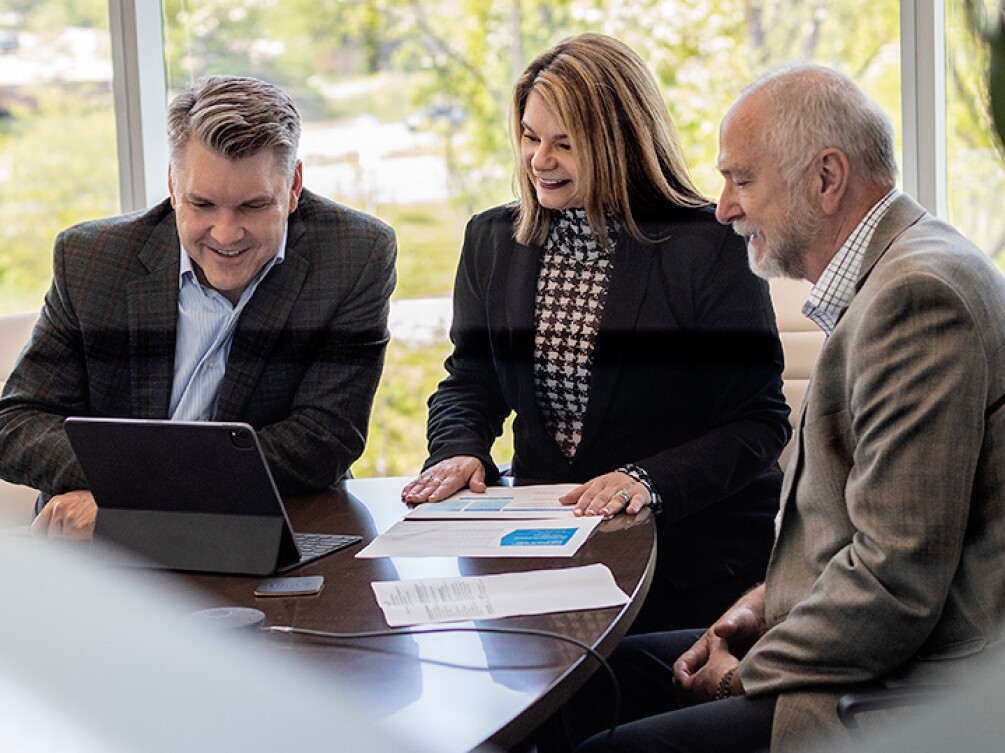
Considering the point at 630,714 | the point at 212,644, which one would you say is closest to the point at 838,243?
the point at 630,714

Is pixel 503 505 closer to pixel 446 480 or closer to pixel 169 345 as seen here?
pixel 446 480

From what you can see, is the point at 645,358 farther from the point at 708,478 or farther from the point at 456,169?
the point at 456,169

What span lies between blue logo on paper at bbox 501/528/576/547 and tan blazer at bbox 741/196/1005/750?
266 mm

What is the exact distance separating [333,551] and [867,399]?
23.1 inches

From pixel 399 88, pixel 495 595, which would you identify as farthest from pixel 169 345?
→ pixel 399 88

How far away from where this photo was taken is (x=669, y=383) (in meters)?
1.79

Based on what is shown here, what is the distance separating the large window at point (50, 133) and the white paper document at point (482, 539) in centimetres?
161

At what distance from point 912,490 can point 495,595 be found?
15.4 inches

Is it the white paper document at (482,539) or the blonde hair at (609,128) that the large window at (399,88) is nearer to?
the blonde hair at (609,128)

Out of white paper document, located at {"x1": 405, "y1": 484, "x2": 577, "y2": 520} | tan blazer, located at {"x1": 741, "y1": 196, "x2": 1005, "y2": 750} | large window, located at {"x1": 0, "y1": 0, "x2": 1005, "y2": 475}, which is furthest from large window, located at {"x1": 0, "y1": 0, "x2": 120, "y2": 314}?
tan blazer, located at {"x1": 741, "y1": 196, "x2": 1005, "y2": 750}

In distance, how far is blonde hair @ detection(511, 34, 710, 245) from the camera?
1800 millimetres

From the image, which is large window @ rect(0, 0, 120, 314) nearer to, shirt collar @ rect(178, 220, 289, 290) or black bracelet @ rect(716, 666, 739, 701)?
shirt collar @ rect(178, 220, 289, 290)

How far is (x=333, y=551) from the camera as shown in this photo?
4.24 feet

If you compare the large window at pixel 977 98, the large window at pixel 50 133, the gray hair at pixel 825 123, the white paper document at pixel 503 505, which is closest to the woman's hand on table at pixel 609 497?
the white paper document at pixel 503 505
